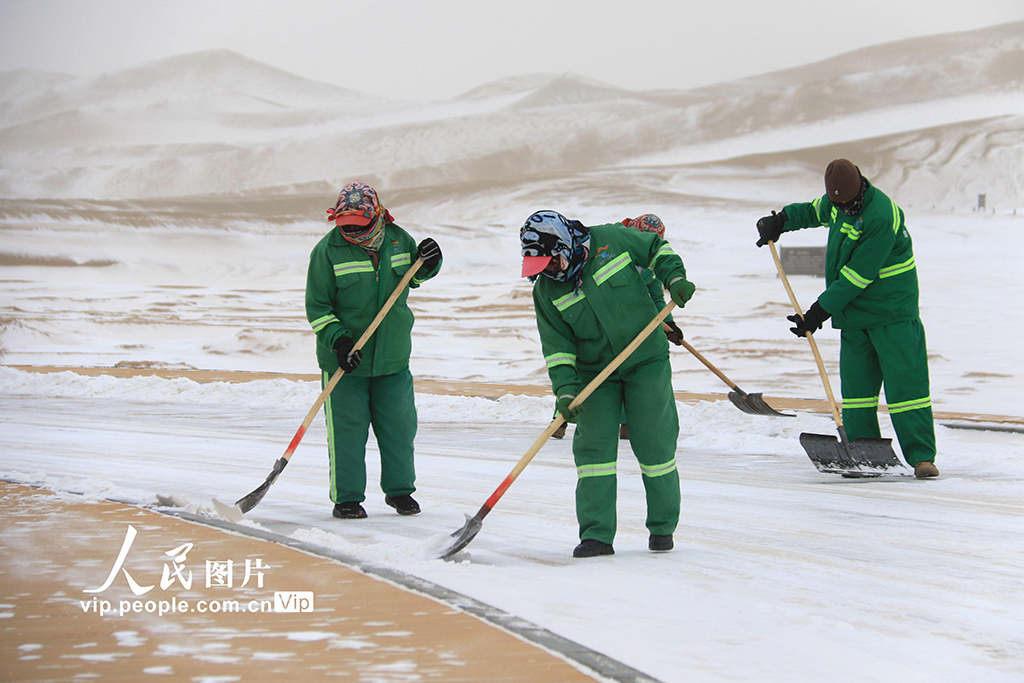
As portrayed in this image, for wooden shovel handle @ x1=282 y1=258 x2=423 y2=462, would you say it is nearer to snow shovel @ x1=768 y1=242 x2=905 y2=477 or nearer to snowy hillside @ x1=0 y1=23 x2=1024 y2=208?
snow shovel @ x1=768 y1=242 x2=905 y2=477

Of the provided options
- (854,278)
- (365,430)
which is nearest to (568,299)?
(365,430)

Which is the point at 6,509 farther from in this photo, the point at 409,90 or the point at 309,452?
the point at 409,90

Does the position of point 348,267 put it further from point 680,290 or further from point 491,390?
point 491,390

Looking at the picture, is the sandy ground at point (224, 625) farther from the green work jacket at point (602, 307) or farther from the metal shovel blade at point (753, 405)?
the metal shovel blade at point (753, 405)

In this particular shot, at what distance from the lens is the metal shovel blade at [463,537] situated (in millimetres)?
3131

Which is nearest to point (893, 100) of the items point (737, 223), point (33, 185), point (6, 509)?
point (737, 223)

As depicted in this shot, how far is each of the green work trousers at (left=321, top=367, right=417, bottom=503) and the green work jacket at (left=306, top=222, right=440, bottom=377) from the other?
4.0 inches

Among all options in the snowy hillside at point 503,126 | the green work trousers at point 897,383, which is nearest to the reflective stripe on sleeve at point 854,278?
the green work trousers at point 897,383

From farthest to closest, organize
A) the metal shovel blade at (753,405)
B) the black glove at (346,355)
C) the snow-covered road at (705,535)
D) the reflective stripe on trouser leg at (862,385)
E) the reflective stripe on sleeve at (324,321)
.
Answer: the metal shovel blade at (753,405), the reflective stripe on trouser leg at (862,385), the reflective stripe on sleeve at (324,321), the black glove at (346,355), the snow-covered road at (705,535)

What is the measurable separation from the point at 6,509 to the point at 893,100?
19392mm

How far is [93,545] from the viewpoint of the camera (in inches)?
125

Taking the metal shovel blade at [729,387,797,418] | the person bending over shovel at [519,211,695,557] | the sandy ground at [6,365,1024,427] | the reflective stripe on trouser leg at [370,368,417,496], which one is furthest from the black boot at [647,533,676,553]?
the sandy ground at [6,365,1024,427]

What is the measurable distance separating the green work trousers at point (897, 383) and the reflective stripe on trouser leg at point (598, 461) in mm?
2129

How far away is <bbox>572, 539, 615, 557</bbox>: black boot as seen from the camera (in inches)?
126
